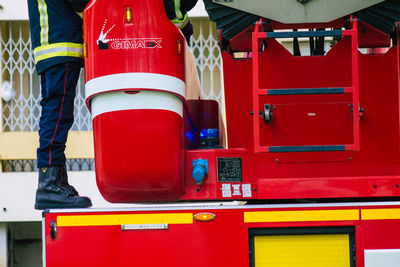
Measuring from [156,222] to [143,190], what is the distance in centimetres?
22

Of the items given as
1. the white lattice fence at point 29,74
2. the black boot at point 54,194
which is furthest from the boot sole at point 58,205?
the white lattice fence at point 29,74

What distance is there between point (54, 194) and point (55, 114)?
1.41 ft

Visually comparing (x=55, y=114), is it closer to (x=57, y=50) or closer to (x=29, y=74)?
(x=57, y=50)

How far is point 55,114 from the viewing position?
2.88 metres

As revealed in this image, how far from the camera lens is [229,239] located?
8.25 feet

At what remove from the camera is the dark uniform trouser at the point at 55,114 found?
2.87 m

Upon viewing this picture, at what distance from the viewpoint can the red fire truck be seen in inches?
99.0

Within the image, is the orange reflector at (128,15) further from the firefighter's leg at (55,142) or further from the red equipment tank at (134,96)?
the firefighter's leg at (55,142)

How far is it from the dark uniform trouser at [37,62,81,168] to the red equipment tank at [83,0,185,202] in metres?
0.27

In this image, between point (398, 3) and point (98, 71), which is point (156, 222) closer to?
point (98, 71)

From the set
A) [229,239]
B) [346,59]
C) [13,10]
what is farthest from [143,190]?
[13,10]

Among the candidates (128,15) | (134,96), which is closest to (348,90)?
(134,96)

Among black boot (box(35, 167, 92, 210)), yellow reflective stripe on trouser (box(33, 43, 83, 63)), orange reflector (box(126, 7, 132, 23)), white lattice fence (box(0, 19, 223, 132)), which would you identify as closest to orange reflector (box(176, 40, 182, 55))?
orange reflector (box(126, 7, 132, 23))

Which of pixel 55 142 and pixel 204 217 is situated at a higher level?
pixel 55 142
